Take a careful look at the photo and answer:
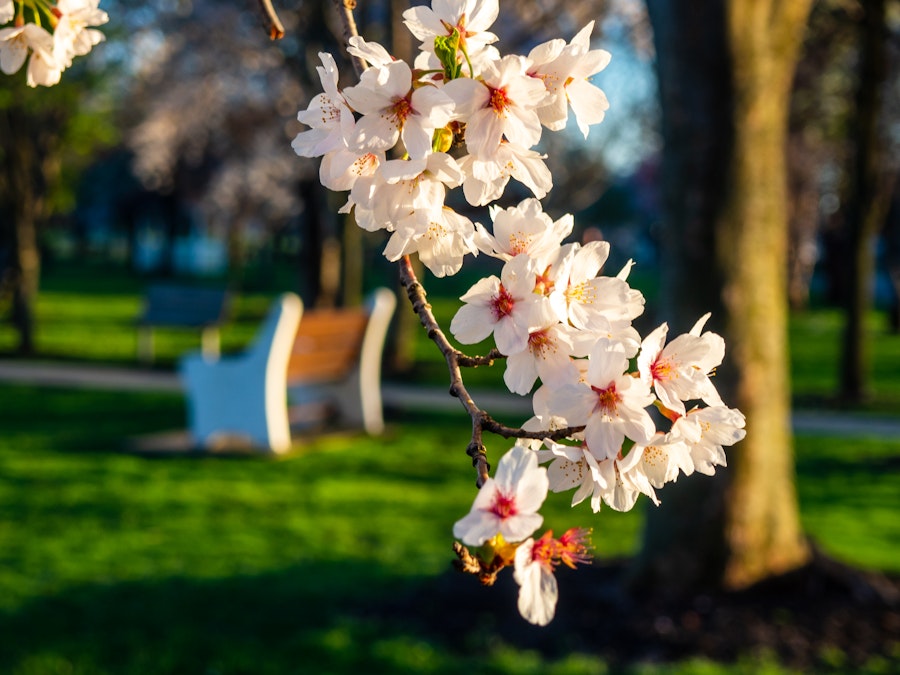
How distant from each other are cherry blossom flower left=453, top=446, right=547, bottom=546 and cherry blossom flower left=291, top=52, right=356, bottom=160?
396mm

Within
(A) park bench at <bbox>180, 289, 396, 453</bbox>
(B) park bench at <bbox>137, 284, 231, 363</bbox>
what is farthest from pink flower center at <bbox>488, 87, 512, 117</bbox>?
(B) park bench at <bbox>137, 284, 231, 363</bbox>

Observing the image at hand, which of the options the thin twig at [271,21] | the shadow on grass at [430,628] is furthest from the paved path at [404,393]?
the thin twig at [271,21]

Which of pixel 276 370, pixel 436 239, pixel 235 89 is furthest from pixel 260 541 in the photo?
pixel 235 89

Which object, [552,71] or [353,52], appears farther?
[552,71]

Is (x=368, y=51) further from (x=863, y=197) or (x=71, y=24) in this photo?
(x=863, y=197)

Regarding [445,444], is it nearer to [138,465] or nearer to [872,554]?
[138,465]

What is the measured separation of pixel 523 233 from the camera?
1234 mm

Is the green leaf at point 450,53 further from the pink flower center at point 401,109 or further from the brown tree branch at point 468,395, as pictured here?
the brown tree branch at point 468,395

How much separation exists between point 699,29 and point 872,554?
350 cm

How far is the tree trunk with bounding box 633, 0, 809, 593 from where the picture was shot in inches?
183

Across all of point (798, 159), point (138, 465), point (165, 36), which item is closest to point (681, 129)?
point (138, 465)

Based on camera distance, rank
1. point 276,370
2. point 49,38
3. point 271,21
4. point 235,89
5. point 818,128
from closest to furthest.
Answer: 1. point 271,21
2. point 49,38
3. point 276,370
4. point 235,89
5. point 818,128

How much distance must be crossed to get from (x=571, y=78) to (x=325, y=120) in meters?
0.30

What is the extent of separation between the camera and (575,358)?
1.26 metres
